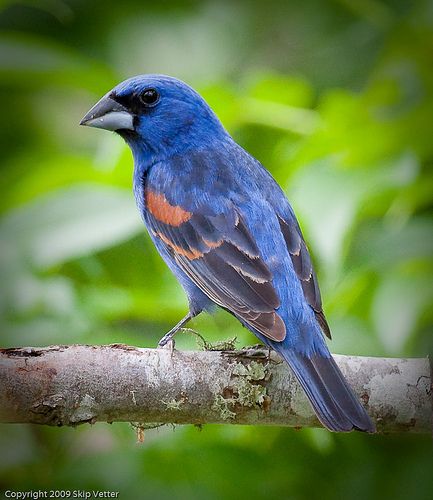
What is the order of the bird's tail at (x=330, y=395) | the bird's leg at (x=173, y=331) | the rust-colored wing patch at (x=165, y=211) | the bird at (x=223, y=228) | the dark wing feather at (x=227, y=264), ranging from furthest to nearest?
1. the rust-colored wing patch at (x=165, y=211)
2. the bird's leg at (x=173, y=331)
3. the dark wing feather at (x=227, y=264)
4. the bird at (x=223, y=228)
5. the bird's tail at (x=330, y=395)

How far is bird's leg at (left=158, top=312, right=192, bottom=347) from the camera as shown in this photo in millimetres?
3643

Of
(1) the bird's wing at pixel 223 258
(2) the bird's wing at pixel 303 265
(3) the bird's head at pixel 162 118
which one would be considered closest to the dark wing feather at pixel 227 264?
(1) the bird's wing at pixel 223 258

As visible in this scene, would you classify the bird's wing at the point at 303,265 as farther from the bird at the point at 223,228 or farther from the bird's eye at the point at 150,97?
the bird's eye at the point at 150,97

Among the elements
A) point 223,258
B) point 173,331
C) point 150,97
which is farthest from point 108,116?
point 173,331

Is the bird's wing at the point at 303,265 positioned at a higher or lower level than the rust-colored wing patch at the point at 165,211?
lower

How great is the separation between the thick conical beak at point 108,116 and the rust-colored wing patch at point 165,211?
38 centimetres

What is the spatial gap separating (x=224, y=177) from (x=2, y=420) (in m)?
1.41

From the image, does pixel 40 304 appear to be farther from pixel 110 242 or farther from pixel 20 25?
pixel 20 25

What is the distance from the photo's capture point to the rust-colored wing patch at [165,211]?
4016mm

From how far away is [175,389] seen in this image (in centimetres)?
329

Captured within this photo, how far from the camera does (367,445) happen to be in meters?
4.40

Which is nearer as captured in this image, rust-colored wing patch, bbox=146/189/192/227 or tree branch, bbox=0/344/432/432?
tree branch, bbox=0/344/432/432

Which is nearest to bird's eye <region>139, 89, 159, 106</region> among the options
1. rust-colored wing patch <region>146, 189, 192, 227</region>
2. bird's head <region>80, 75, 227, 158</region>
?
bird's head <region>80, 75, 227, 158</region>

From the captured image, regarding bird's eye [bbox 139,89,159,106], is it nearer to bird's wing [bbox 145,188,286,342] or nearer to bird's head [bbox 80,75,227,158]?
bird's head [bbox 80,75,227,158]
